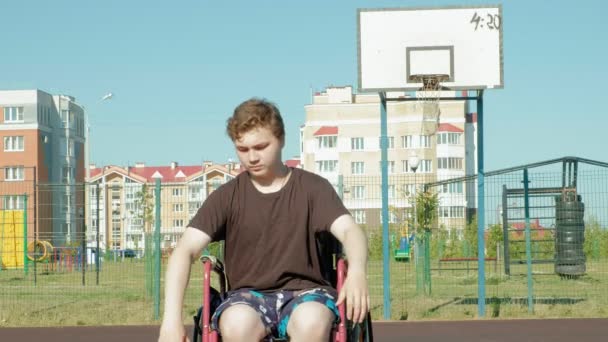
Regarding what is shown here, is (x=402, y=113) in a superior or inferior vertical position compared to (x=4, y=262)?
superior

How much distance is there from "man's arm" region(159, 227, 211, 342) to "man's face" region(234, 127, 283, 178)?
357 mm

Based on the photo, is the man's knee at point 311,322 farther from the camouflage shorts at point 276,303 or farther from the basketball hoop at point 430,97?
the basketball hoop at point 430,97

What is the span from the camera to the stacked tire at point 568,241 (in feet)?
49.7

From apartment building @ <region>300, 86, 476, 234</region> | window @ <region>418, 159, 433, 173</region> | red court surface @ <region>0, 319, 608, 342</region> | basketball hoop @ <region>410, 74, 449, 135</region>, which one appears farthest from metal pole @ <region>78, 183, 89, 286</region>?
window @ <region>418, 159, 433, 173</region>

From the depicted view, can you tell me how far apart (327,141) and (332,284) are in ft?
306

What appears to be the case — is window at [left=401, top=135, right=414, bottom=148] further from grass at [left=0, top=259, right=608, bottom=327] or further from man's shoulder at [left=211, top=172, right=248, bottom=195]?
man's shoulder at [left=211, top=172, right=248, bottom=195]

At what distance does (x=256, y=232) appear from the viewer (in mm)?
4648

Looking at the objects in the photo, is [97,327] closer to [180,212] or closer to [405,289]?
[180,212]

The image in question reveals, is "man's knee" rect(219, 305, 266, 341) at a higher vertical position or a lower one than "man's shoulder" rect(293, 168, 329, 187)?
lower

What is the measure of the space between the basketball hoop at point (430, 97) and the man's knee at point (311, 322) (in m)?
9.39

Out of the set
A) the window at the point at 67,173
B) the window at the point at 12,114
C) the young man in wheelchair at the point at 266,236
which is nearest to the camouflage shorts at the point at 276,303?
the young man in wheelchair at the point at 266,236

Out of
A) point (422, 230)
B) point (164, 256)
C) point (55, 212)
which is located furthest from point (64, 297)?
point (422, 230)

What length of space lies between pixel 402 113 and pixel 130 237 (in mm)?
74200

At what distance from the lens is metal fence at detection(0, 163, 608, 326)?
1423 cm
